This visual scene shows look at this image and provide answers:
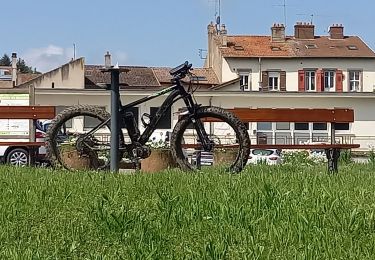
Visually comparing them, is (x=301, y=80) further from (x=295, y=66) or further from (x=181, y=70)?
(x=181, y=70)

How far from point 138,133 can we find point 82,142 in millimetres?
813

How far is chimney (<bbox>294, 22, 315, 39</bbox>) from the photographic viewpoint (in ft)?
239

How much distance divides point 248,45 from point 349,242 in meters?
67.6

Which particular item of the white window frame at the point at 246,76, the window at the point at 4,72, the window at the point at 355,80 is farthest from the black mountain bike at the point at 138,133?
the window at the point at 4,72

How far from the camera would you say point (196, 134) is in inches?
437

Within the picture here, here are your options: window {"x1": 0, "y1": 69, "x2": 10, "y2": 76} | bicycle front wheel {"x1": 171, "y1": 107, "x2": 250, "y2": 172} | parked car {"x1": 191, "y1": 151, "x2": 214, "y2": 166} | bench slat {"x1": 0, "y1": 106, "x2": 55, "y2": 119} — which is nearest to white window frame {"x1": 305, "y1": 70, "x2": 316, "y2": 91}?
window {"x1": 0, "y1": 69, "x2": 10, "y2": 76}

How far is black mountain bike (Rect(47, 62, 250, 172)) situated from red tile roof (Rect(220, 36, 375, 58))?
57.4m

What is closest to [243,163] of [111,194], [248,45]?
[111,194]

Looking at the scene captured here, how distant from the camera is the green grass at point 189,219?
4945 millimetres

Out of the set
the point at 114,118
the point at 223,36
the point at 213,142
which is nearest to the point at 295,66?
the point at 223,36

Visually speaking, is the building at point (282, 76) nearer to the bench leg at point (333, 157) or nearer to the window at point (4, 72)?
the window at point (4, 72)

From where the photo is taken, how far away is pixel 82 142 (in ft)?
35.8

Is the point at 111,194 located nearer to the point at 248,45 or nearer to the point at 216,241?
the point at 216,241

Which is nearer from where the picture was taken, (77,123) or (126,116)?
(126,116)
